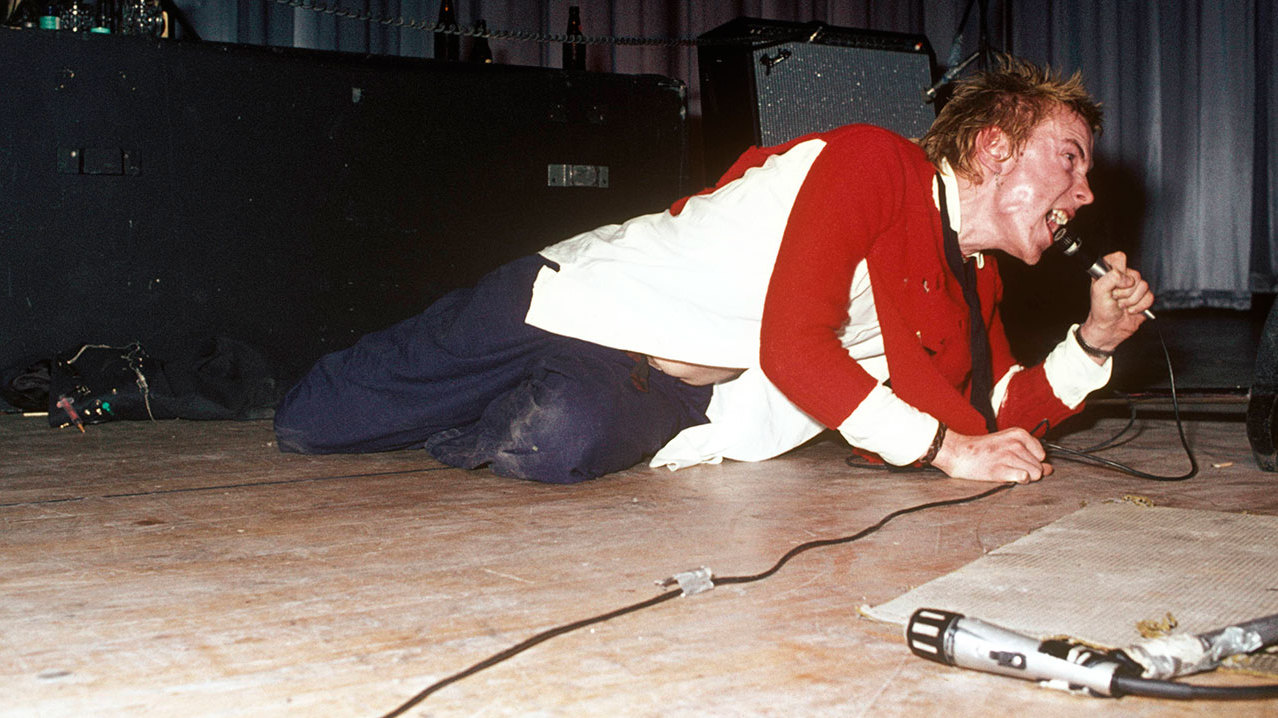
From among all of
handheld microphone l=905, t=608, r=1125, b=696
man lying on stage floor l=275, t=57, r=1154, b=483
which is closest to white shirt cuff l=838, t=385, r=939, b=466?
man lying on stage floor l=275, t=57, r=1154, b=483

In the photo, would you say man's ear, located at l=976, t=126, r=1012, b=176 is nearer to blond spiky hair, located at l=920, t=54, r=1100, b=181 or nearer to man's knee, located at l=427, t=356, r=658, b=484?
blond spiky hair, located at l=920, t=54, r=1100, b=181

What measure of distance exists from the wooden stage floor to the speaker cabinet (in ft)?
3.34

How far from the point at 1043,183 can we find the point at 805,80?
1.07 meters

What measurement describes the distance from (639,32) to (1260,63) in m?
2.06

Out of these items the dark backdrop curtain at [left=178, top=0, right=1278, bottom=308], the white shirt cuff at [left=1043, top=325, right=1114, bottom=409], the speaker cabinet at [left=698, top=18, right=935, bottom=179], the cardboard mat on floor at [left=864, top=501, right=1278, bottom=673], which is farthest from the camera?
the dark backdrop curtain at [left=178, top=0, right=1278, bottom=308]

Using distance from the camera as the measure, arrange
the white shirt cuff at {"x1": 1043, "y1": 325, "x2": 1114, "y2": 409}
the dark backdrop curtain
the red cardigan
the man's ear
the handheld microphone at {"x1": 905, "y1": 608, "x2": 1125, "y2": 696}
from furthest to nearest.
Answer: the dark backdrop curtain
the white shirt cuff at {"x1": 1043, "y1": 325, "x2": 1114, "y2": 409}
the man's ear
the red cardigan
the handheld microphone at {"x1": 905, "y1": 608, "x2": 1125, "y2": 696}

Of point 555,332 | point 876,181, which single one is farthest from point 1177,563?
point 555,332

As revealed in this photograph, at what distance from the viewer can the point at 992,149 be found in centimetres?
140

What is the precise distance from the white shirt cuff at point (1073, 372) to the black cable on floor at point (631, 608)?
0.33m

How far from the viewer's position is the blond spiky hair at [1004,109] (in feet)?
4.59

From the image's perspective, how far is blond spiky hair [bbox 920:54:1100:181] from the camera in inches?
55.1

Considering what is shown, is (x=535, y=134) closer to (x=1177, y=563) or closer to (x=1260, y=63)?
(x=1177, y=563)

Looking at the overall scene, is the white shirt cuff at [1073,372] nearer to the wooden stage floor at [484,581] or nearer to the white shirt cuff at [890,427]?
the wooden stage floor at [484,581]

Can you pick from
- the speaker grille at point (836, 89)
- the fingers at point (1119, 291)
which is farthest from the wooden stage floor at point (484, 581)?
the speaker grille at point (836, 89)
